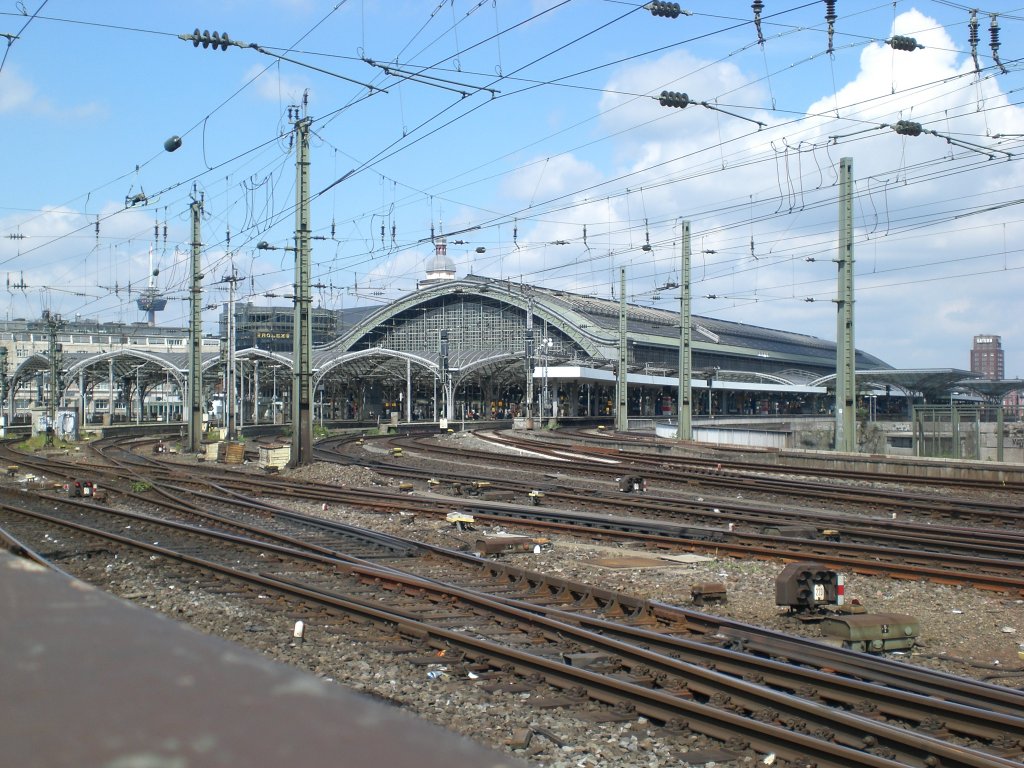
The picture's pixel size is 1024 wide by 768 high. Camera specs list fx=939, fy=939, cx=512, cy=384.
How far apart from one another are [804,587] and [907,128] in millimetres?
14091

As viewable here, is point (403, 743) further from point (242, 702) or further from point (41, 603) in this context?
point (41, 603)

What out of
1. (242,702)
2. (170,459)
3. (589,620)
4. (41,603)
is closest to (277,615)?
(589,620)

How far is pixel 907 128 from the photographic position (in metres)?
19.6

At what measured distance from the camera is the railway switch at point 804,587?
8.79 metres

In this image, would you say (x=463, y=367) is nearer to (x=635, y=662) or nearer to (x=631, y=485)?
(x=631, y=485)

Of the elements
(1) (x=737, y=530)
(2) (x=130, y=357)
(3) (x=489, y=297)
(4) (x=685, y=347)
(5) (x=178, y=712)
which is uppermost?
(3) (x=489, y=297)

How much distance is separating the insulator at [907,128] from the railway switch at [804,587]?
13.6m

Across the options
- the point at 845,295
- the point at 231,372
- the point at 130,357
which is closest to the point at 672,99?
the point at 845,295

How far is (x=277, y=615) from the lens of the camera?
896 cm

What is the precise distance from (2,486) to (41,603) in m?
23.9

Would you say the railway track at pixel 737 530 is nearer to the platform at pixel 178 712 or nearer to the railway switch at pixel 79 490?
the railway switch at pixel 79 490

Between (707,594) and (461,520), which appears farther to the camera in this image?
(461,520)

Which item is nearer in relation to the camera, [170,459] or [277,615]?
[277,615]

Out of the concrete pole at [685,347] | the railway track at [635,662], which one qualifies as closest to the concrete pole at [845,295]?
the concrete pole at [685,347]
